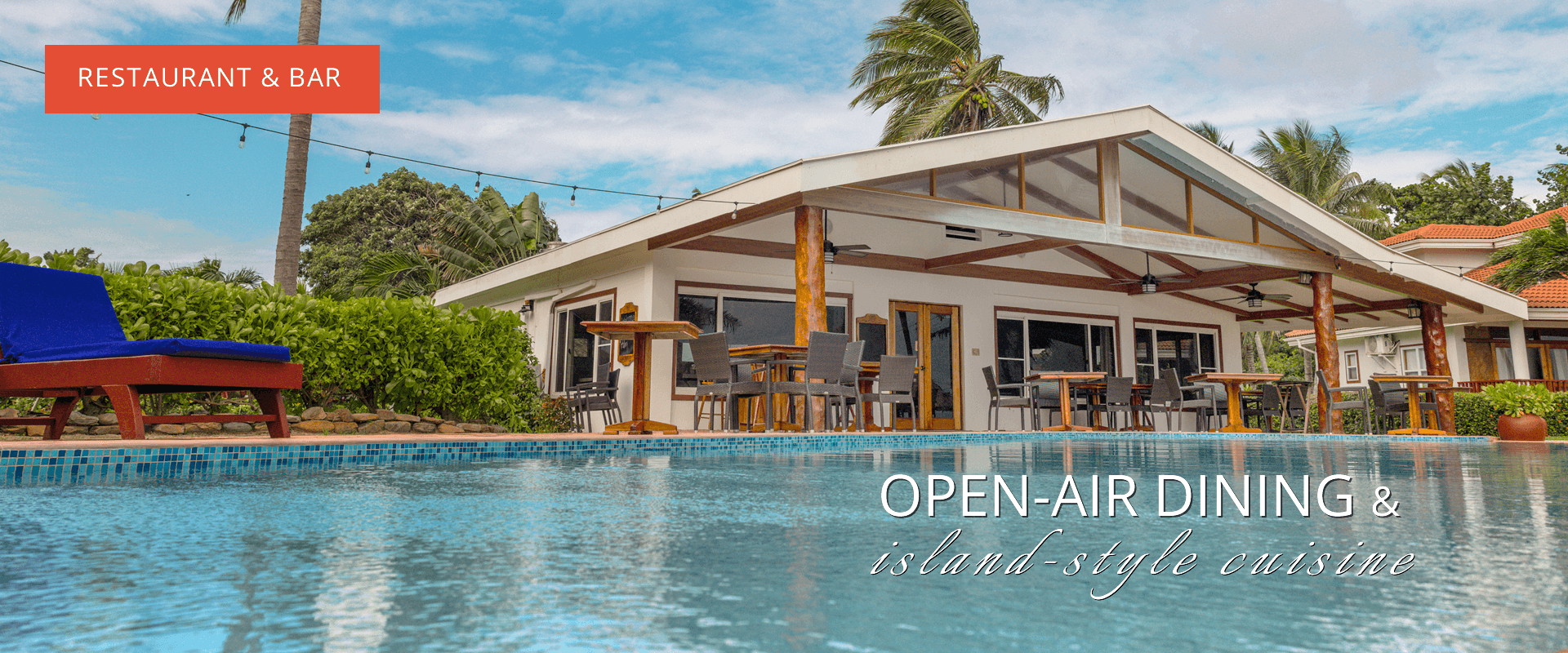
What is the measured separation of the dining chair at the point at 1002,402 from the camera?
11.8m

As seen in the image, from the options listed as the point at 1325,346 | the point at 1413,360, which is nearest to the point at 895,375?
the point at 1325,346

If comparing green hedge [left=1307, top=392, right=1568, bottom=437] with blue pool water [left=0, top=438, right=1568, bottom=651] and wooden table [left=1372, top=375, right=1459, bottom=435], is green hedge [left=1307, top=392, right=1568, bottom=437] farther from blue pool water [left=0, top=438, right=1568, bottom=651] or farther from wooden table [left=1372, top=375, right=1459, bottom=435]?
blue pool water [left=0, top=438, right=1568, bottom=651]

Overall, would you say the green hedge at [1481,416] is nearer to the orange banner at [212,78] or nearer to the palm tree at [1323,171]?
the orange banner at [212,78]

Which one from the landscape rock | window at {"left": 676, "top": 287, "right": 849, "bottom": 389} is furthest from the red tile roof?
the landscape rock

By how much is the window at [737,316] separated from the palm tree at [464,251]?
417 inches

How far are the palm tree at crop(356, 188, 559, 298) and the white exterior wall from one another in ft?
18.6

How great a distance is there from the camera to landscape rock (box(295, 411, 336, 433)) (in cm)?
711

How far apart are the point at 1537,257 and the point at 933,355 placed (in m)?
9.60

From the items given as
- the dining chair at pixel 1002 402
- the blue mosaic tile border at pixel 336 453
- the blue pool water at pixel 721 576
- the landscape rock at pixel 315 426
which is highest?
the dining chair at pixel 1002 402

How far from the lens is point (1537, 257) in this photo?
1380cm

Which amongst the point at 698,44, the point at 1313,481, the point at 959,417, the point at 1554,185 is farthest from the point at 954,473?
the point at 1554,185

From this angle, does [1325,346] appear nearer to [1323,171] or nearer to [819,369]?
[819,369]

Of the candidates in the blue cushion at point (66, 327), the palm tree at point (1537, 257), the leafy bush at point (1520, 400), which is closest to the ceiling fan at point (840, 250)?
the blue cushion at point (66, 327)

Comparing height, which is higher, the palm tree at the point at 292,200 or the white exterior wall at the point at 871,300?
the palm tree at the point at 292,200
